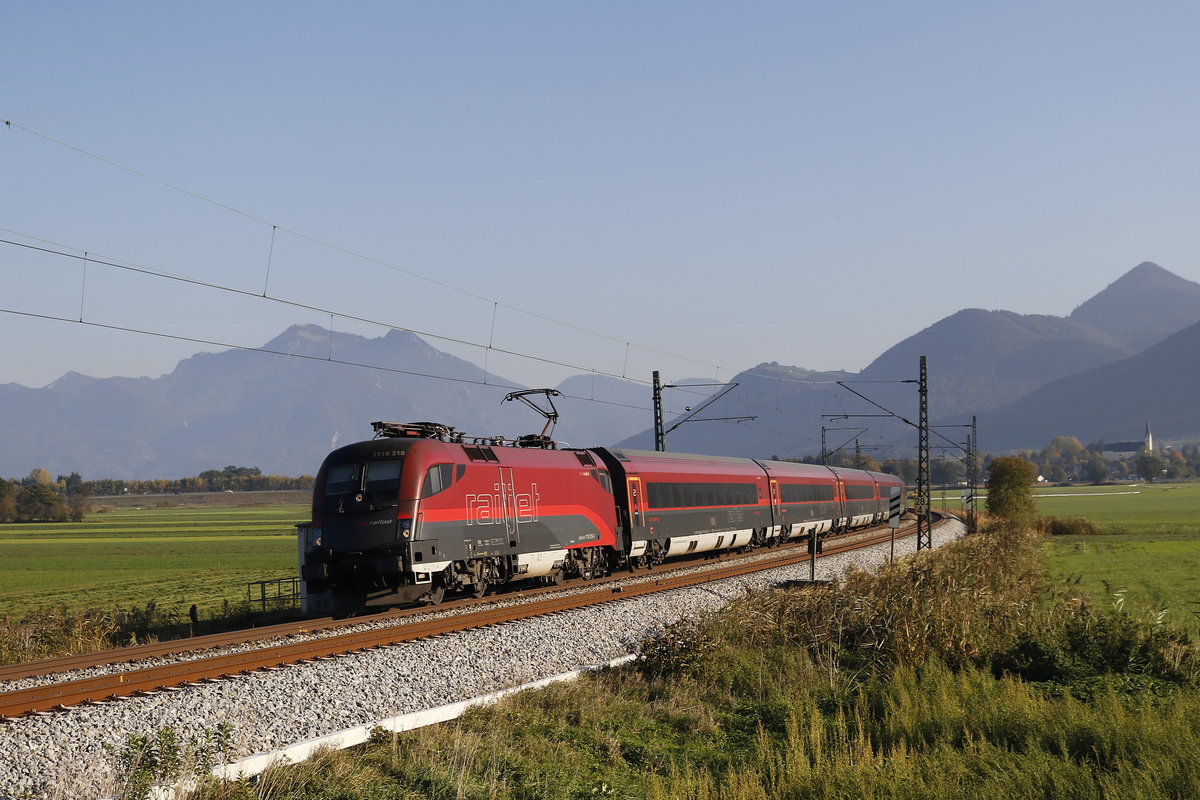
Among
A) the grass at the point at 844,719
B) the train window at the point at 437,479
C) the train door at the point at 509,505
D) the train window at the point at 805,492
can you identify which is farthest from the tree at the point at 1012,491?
the train window at the point at 437,479

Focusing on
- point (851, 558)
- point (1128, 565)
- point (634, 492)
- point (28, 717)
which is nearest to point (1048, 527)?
point (1128, 565)

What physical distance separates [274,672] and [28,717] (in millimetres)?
3327

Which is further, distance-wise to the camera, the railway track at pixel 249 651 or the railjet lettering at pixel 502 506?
the railjet lettering at pixel 502 506

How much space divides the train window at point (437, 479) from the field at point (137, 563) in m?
10.6

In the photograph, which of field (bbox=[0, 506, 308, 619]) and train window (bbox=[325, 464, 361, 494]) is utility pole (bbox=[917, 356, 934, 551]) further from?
field (bbox=[0, 506, 308, 619])

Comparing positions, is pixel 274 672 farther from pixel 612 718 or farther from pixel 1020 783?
pixel 1020 783

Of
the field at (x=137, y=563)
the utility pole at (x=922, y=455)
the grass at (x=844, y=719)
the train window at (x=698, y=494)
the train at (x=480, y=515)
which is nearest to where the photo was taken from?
the grass at (x=844, y=719)

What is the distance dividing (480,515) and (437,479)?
1795mm

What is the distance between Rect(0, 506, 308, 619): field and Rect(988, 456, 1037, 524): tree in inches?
1818

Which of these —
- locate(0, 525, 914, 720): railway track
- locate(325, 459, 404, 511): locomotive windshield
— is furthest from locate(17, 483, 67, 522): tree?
locate(325, 459, 404, 511): locomotive windshield

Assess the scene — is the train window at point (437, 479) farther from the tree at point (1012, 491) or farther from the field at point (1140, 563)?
the tree at point (1012, 491)

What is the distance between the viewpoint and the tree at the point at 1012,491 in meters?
71.2

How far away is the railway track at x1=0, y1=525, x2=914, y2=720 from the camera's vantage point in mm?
13094

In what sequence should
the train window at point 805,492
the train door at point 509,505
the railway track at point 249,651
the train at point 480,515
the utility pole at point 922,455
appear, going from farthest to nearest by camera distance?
the train window at point 805,492 → the utility pole at point 922,455 → the train door at point 509,505 → the train at point 480,515 → the railway track at point 249,651
